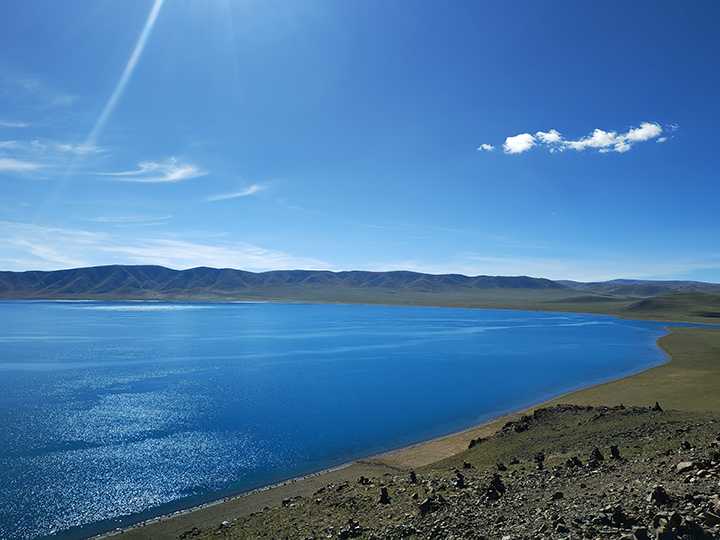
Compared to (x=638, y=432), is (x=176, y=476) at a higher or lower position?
lower

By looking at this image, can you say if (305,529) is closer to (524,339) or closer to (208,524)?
(208,524)

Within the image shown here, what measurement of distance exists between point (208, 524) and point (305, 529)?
3.95 metres

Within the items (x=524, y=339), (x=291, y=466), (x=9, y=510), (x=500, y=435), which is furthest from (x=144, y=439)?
(x=524, y=339)

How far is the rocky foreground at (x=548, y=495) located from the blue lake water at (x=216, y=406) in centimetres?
473

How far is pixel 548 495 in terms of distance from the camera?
9180 mm

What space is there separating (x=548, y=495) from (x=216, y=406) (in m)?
22.9

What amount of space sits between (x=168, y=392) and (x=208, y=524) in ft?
69.9

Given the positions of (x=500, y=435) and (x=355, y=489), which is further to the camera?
(x=500, y=435)

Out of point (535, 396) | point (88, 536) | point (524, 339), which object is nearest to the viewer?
point (88, 536)

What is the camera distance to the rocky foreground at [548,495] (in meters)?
6.79

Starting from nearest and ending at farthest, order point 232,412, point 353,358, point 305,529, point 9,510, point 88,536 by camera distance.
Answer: point 305,529, point 88,536, point 9,510, point 232,412, point 353,358

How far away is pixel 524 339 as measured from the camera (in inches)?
2630

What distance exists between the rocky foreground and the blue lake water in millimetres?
4733

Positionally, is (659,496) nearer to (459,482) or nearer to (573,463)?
(573,463)
